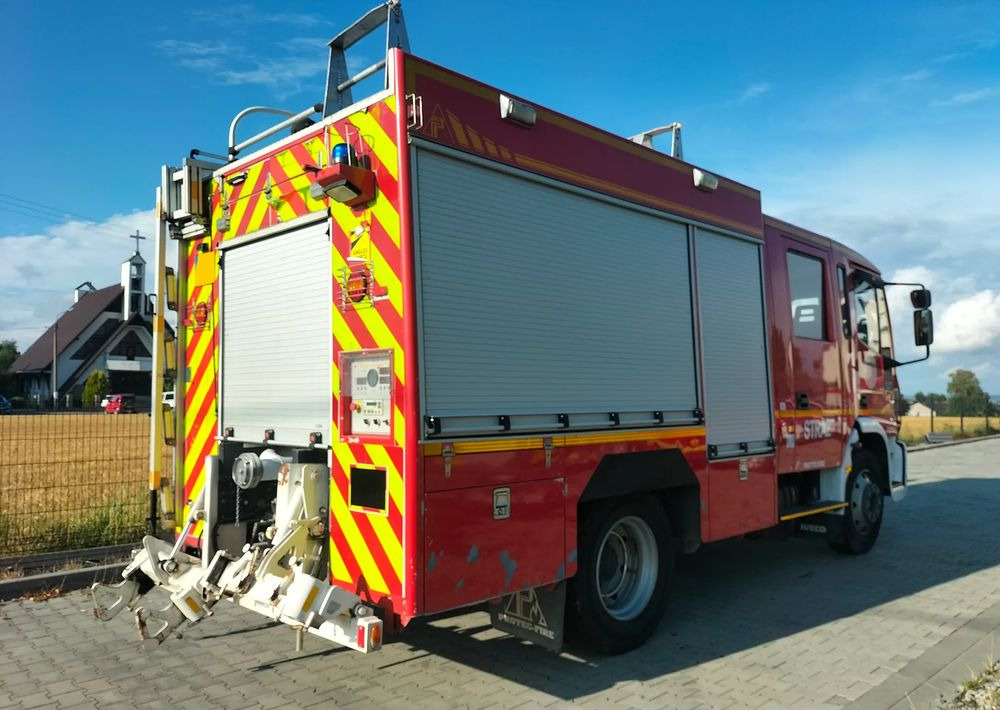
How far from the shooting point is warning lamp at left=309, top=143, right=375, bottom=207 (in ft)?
12.5

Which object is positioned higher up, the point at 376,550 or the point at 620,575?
the point at 376,550

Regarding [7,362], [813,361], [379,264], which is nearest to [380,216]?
[379,264]

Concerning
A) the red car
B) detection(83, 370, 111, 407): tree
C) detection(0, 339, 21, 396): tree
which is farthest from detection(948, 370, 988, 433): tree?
detection(0, 339, 21, 396): tree

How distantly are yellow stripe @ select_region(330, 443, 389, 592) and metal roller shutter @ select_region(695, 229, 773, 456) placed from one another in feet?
8.94

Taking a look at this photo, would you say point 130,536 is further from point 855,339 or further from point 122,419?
point 855,339

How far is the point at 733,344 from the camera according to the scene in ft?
19.0

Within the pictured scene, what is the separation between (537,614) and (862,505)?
471 centimetres

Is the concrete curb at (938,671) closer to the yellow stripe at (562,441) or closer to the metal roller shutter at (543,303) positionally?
the yellow stripe at (562,441)

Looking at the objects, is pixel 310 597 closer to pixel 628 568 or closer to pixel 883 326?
pixel 628 568

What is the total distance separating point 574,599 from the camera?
174 inches

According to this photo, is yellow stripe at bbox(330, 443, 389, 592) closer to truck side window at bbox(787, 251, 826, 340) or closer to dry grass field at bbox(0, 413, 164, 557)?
dry grass field at bbox(0, 413, 164, 557)

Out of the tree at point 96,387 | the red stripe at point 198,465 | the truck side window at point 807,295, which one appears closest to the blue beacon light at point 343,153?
the red stripe at point 198,465

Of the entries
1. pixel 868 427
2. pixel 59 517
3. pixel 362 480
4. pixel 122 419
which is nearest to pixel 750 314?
pixel 868 427

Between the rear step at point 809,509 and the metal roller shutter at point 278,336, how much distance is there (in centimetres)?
411
